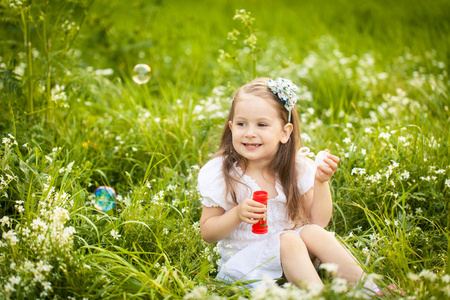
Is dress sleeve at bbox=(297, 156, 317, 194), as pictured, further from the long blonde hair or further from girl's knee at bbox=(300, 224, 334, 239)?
girl's knee at bbox=(300, 224, 334, 239)

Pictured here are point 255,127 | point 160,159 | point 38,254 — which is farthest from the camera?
point 160,159

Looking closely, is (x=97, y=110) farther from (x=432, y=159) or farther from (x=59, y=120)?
(x=432, y=159)

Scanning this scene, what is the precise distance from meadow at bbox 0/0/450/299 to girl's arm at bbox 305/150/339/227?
0.21m

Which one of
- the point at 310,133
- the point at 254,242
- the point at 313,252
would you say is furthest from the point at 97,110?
the point at 313,252

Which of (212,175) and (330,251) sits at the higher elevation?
(212,175)

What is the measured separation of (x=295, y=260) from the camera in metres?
2.03

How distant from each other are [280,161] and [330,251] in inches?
21.4

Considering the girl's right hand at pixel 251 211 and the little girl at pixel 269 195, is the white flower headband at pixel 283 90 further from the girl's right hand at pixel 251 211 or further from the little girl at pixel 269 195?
the girl's right hand at pixel 251 211

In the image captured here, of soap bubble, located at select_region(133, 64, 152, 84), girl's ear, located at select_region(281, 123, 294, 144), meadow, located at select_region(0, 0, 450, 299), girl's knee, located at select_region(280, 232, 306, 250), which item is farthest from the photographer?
soap bubble, located at select_region(133, 64, 152, 84)

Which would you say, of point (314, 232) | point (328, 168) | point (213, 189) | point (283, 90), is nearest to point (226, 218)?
point (213, 189)

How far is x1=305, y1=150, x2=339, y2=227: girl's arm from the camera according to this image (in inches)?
85.2

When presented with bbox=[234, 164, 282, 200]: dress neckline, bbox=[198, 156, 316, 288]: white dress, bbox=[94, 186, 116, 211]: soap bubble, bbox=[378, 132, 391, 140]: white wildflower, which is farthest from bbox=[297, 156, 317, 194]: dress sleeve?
bbox=[94, 186, 116, 211]: soap bubble

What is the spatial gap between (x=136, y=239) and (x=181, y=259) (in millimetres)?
263

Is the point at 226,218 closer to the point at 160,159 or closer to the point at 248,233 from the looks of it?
the point at 248,233
